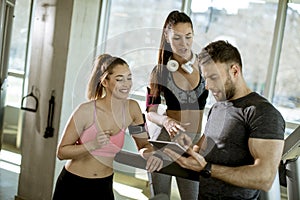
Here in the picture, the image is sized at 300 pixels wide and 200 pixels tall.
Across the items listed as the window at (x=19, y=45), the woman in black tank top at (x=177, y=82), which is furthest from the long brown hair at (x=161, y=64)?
the window at (x=19, y=45)

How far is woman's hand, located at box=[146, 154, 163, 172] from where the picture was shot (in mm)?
1707

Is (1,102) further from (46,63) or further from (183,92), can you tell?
(183,92)

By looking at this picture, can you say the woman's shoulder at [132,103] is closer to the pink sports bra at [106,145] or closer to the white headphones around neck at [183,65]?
the pink sports bra at [106,145]

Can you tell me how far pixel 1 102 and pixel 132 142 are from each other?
2.22 meters

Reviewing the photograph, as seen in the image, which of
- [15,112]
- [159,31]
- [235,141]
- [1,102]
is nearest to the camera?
[235,141]

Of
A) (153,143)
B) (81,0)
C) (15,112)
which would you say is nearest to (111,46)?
(153,143)

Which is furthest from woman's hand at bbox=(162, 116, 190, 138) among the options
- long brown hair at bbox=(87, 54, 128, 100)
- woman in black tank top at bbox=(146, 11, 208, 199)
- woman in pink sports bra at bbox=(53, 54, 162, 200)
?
long brown hair at bbox=(87, 54, 128, 100)

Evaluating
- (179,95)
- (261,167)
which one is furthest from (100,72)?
(261,167)

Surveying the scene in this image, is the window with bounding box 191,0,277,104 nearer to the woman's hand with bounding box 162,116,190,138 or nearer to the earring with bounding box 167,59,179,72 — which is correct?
the earring with bounding box 167,59,179,72

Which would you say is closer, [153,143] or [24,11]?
[153,143]

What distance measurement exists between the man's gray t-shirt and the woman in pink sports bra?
11.5 inches

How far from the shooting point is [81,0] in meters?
3.29

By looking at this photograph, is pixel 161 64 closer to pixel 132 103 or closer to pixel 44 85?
pixel 132 103

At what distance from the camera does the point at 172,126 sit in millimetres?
1937
